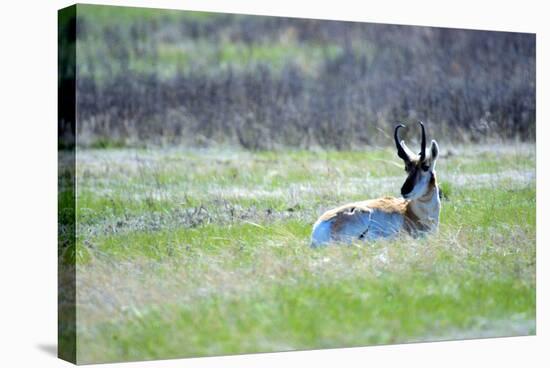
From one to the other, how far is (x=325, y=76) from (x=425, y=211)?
8.74 ft

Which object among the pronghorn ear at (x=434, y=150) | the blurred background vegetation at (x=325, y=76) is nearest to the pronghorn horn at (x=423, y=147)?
the pronghorn ear at (x=434, y=150)

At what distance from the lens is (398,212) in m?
13.3

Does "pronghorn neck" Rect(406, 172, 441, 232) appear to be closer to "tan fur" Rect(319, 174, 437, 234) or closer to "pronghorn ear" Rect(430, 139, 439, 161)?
"tan fur" Rect(319, 174, 437, 234)

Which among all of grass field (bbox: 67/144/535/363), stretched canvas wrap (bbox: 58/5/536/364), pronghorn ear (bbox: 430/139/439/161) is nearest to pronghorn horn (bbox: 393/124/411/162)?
stretched canvas wrap (bbox: 58/5/536/364)

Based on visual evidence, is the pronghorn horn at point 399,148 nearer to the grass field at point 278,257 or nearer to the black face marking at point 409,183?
the black face marking at point 409,183

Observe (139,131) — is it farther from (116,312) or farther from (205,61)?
(116,312)

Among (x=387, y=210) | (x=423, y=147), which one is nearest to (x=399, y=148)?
(x=423, y=147)

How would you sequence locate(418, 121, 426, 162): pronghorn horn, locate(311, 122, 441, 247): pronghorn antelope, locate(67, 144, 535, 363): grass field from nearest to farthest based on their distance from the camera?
locate(67, 144, 535, 363): grass field
locate(311, 122, 441, 247): pronghorn antelope
locate(418, 121, 426, 162): pronghorn horn

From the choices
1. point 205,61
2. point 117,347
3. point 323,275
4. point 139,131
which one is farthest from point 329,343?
point 205,61

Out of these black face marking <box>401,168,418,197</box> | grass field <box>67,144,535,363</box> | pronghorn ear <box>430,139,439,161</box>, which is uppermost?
pronghorn ear <box>430,139,439,161</box>

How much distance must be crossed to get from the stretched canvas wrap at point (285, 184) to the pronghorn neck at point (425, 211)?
0.11ft

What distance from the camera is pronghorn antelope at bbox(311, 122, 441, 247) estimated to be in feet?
42.5

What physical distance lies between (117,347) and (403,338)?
3.04 metres

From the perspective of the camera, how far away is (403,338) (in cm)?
1276
